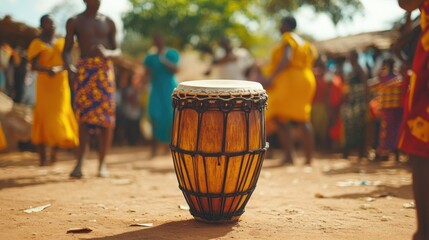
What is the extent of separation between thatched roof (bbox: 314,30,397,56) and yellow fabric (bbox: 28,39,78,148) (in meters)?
5.89

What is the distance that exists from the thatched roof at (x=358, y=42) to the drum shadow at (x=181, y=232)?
23.4 feet

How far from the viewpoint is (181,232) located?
3453 mm

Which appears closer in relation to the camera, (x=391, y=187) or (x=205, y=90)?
(x=205, y=90)

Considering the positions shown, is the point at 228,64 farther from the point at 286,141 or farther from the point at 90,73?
the point at 90,73

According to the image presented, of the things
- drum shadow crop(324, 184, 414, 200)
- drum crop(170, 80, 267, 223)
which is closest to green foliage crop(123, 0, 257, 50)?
drum shadow crop(324, 184, 414, 200)

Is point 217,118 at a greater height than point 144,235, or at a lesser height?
greater

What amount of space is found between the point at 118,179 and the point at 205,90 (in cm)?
263

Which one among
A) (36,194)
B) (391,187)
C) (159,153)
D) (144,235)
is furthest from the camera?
(159,153)

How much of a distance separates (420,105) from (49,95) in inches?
200

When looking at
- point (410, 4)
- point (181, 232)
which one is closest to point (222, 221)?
point (181, 232)

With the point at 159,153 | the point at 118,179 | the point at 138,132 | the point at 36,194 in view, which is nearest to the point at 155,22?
the point at 138,132

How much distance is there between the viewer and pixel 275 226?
3.62m

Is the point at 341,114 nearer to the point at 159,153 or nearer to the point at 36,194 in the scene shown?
the point at 159,153

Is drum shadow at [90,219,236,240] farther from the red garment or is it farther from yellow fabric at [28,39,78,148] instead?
yellow fabric at [28,39,78,148]
